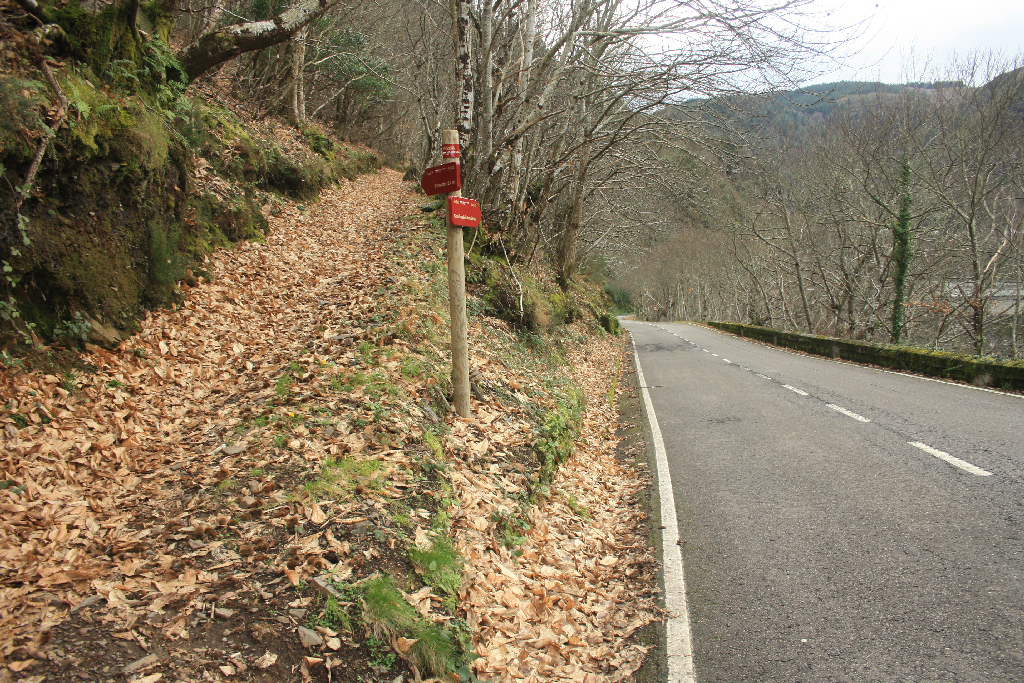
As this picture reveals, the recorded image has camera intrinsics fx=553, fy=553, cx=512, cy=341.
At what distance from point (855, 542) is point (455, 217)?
459cm

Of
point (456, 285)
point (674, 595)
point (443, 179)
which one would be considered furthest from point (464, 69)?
point (674, 595)

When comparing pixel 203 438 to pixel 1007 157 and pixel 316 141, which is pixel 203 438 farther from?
pixel 1007 157

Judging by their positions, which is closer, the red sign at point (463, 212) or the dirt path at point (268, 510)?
the dirt path at point (268, 510)

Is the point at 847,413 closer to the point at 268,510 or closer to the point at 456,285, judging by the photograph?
the point at 456,285

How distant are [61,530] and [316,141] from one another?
21.1m

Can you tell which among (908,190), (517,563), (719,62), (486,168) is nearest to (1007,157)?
(908,190)

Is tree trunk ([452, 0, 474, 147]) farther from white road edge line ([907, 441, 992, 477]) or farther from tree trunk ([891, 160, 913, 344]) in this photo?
tree trunk ([891, 160, 913, 344])

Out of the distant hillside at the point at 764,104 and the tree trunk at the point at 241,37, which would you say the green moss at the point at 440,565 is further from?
the distant hillside at the point at 764,104

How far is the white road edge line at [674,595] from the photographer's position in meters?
3.33

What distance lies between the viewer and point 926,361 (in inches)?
536

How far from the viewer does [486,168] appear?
39.8 feet

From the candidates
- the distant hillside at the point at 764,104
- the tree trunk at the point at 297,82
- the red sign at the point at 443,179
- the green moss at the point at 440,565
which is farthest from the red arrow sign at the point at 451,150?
the tree trunk at the point at 297,82

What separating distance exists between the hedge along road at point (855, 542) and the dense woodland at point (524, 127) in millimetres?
5813

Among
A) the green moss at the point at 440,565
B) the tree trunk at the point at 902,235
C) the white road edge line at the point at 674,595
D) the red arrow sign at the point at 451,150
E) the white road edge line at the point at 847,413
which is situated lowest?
the white road edge line at the point at 674,595
